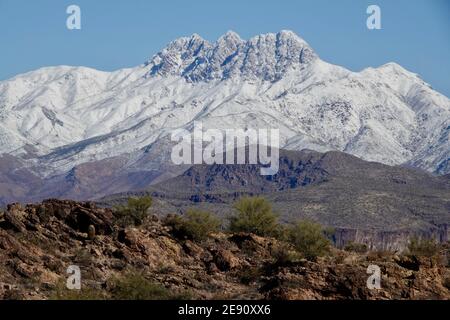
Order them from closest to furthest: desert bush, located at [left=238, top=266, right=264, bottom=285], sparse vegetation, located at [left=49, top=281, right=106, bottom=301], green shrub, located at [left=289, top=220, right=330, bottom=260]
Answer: sparse vegetation, located at [left=49, top=281, right=106, bottom=301]
desert bush, located at [left=238, top=266, right=264, bottom=285]
green shrub, located at [left=289, top=220, right=330, bottom=260]

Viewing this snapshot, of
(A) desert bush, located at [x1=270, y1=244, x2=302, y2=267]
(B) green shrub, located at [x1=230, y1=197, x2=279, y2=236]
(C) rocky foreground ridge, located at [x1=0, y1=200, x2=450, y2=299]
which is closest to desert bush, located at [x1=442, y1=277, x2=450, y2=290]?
(C) rocky foreground ridge, located at [x1=0, y1=200, x2=450, y2=299]

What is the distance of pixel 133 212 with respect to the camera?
240ft

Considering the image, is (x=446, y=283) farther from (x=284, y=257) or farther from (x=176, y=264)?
(x=176, y=264)

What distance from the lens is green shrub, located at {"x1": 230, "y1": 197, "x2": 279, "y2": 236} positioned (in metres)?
76.9

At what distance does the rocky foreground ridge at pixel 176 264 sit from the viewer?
170ft

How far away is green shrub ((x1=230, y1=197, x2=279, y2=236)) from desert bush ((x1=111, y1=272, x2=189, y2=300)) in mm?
24279
